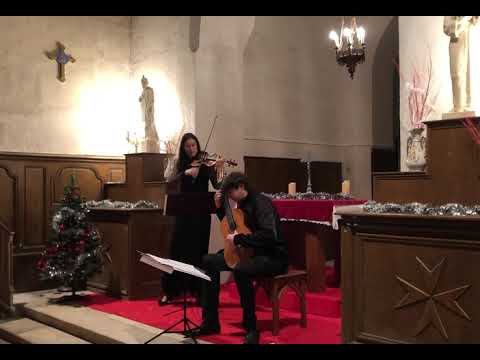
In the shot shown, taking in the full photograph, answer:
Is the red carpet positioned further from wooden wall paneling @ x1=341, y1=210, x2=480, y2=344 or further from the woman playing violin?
wooden wall paneling @ x1=341, y1=210, x2=480, y2=344

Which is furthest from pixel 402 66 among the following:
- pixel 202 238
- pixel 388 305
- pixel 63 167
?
pixel 63 167

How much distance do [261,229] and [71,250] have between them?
2913 mm

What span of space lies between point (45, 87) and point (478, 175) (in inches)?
234

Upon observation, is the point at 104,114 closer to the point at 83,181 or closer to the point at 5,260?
the point at 83,181

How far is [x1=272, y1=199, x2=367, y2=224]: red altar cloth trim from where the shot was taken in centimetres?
555

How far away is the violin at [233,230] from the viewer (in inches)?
175

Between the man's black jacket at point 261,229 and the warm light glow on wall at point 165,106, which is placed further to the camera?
the warm light glow on wall at point 165,106

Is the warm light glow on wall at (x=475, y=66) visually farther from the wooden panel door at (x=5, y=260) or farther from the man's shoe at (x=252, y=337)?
the wooden panel door at (x=5, y=260)

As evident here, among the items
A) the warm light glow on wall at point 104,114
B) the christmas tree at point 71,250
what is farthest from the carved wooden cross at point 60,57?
the christmas tree at point 71,250

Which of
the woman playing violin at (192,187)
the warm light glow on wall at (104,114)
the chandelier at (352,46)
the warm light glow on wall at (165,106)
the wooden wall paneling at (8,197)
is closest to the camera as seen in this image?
the woman playing violin at (192,187)

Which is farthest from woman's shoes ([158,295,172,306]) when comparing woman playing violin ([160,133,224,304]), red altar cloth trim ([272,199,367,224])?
red altar cloth trim ([272,199,367,224])

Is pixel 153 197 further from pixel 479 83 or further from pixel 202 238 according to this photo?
pixel 479 83

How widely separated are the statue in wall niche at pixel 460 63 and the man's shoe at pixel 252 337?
2.86 metres

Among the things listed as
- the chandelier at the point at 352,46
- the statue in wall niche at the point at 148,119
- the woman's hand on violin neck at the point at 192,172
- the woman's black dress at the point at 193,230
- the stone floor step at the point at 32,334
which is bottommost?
the stone floor step at the point at 32,334
